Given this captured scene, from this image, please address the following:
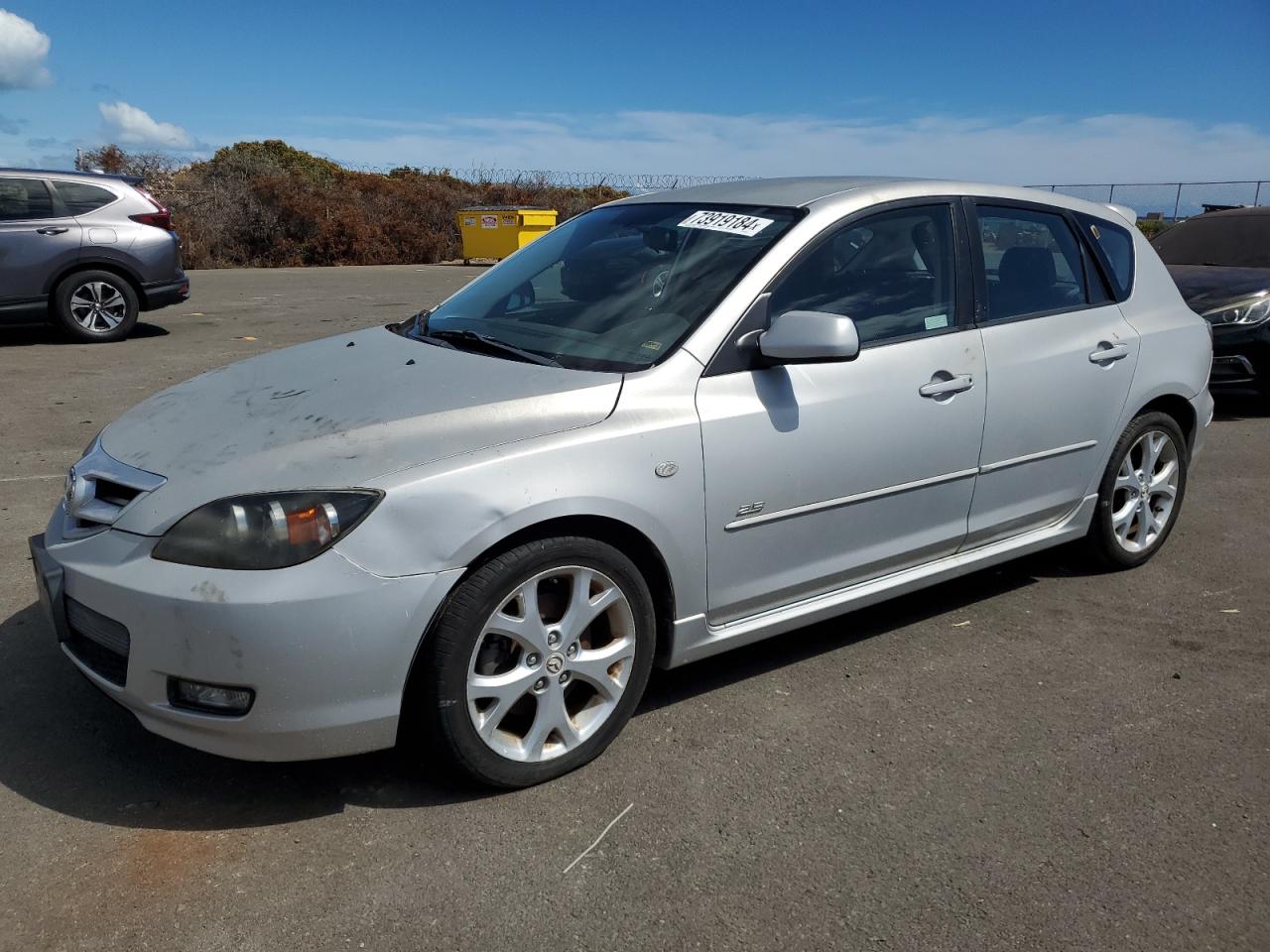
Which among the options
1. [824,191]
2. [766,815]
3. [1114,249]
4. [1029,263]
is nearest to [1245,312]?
[1114,249]

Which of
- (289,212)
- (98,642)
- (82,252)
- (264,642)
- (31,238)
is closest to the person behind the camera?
(264,642)

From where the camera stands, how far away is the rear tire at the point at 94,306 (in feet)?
34.9

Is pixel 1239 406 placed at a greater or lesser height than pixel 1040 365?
lesser

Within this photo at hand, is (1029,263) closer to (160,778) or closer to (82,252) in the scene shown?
(160,778)

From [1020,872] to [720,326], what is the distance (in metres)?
1.75

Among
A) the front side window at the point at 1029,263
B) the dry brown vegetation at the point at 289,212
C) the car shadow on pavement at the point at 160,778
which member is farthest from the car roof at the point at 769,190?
the dry brown vegetation at the point at 289,212

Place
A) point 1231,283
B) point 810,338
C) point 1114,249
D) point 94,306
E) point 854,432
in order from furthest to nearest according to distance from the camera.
A: point 94,306 → point 1231,283 → point 1114,249 → point 854,432 → point 810,338

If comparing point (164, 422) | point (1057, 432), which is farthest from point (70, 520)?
point (1057, 432)

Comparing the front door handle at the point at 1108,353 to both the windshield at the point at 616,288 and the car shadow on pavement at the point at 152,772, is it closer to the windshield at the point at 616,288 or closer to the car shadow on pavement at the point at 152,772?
the windshield at the point at 616,288

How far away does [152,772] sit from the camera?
3.21m

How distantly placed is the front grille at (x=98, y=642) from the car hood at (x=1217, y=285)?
7927 mm

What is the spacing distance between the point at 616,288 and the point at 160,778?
2103 millimetres

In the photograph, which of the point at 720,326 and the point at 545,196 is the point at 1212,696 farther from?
the point at 545,196

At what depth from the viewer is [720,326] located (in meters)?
3.45
